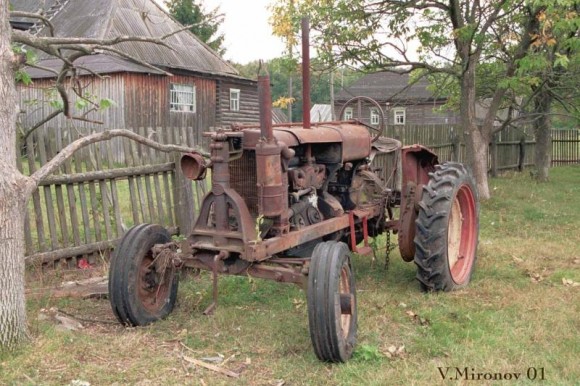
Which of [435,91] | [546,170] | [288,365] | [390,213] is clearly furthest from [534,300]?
[546,170]

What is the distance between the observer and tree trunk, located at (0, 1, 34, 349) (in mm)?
4074

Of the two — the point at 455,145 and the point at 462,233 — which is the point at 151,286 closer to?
the point at 462,233

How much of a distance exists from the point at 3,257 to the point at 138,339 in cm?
109

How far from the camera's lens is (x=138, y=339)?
4426 mm

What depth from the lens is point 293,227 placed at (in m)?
4.93

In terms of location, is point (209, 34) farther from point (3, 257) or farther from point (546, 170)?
point (3, 257)

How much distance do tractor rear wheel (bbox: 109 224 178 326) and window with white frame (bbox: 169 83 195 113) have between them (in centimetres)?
1843

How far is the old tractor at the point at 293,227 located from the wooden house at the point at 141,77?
14.7 m

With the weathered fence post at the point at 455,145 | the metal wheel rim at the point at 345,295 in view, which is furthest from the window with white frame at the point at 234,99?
the metal wheel rim at the point at 345,295

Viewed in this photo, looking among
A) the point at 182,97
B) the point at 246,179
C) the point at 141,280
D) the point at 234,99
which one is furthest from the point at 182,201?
the point at 234,99

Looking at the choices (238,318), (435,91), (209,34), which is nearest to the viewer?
(238,318)

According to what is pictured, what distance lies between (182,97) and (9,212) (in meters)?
19.8

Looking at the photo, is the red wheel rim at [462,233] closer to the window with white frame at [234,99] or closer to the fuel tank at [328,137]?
the fuel tank at [328,137]

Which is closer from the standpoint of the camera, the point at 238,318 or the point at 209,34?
the point at 238,318
